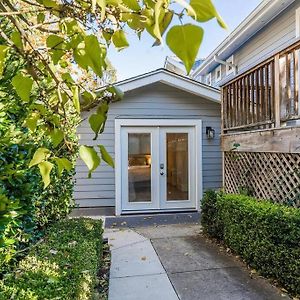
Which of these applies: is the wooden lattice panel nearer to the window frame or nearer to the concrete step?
the concrete step

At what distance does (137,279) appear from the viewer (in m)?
3.99

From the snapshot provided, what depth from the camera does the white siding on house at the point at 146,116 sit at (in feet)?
26.5

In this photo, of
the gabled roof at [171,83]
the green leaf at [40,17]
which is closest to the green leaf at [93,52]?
the green leaf at [40,17]

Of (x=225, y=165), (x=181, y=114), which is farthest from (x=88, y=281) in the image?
(x=181, y=114)

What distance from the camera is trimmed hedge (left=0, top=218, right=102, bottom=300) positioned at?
221cm

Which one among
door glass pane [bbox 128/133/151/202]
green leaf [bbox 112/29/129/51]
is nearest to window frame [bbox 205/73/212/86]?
door glass pane [bbox 128/133/151/202]

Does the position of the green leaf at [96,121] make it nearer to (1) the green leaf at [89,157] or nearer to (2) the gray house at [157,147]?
(1) the green leaf at [89,157]

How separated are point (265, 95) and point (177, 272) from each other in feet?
10.1

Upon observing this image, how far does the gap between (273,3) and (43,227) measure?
6.12 metres

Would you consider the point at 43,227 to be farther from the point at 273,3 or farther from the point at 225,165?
the point at 273,3

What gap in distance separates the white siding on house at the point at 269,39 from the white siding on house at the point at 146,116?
1186 mm

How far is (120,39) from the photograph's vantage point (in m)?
0.92

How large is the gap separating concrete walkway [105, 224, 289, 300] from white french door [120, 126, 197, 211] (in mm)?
2179

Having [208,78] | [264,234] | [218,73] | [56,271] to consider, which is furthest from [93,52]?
[208,78]
